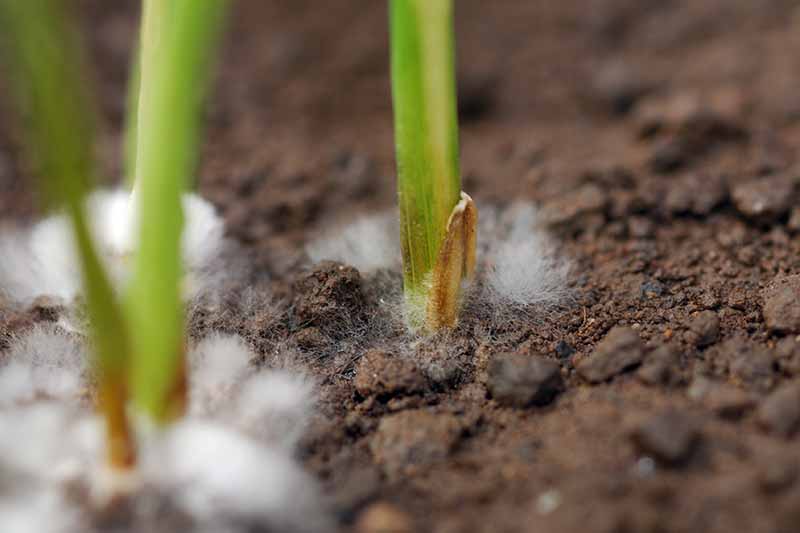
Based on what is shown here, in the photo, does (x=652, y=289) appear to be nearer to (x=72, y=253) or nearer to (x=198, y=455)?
(x=198, y=455)

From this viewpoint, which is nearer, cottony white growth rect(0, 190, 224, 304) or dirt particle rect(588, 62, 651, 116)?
cottony white growth rect(0, 190, 224, 304)

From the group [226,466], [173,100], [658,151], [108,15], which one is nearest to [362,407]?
[226,466]

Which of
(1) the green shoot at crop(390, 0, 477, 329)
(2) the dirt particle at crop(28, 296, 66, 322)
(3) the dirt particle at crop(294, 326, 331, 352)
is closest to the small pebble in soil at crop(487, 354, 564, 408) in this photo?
(1) the green shoot at crop(390, 0, 477, 329)

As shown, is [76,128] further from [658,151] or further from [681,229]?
[658,151]

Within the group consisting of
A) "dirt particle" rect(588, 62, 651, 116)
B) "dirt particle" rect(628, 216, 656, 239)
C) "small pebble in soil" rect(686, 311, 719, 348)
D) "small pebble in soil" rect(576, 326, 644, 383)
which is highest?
"dirt particle" rect(588, 62, 651, 116)

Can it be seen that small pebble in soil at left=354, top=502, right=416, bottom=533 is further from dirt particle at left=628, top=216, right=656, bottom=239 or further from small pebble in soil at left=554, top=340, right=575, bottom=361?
dirt particle at left=628, top=216, right=656, bottom=239

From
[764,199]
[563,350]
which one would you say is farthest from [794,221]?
[563,350]
